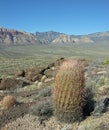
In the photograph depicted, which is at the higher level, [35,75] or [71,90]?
[71,90]

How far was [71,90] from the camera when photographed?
796cm

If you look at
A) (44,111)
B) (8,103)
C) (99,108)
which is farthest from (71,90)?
(8,103)

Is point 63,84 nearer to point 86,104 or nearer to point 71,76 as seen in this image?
point 71,76

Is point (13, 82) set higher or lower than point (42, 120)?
lower

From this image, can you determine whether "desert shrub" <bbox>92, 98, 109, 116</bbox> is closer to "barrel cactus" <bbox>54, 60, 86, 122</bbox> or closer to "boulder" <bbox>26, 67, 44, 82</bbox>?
"barrel cactus" <bbox>54, 60, 86, 122</bbox>

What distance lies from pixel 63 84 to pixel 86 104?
104cm

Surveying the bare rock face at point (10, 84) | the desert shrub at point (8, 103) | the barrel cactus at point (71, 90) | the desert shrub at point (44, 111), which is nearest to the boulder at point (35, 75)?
the bare rock face at point (10, 84)

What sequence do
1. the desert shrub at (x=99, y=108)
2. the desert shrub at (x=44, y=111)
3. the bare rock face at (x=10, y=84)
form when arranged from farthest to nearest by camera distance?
the bare rock face at (x=10, y=84) → the desert shrub at (x=44, y=111) → the desert shrub at (x=99, y=108)

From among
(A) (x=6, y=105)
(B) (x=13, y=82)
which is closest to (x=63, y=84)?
(A) (x=6, y=105)

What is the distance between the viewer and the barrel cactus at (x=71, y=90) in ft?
26.1

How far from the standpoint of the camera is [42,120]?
9.10 m

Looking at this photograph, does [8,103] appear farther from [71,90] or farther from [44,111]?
[71,90]

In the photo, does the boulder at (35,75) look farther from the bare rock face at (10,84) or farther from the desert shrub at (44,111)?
the desert shrub at (44,111)

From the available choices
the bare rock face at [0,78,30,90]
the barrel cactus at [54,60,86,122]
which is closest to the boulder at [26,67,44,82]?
the bare rock face at [0,78,30,90]
